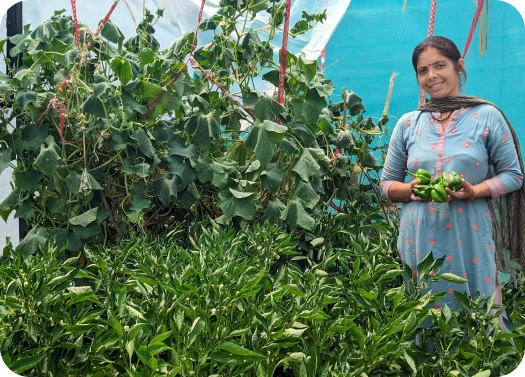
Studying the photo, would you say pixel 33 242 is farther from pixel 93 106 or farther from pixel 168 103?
pixel 168 103

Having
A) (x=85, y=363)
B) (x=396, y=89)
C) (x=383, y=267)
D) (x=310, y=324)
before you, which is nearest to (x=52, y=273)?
(x=85, y=363)

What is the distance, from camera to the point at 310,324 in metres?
1.52

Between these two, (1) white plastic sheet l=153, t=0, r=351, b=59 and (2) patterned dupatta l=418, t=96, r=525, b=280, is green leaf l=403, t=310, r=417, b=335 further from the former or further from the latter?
(1) white plastic sheet l=153, t=0, r=351, b=59

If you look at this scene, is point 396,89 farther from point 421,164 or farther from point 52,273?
point 52,273

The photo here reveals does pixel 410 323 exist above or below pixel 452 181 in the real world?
below

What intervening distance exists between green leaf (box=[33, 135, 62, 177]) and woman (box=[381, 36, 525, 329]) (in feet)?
4.06

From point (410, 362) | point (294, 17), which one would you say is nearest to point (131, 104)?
point (410, 362)

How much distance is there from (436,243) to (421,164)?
25cm

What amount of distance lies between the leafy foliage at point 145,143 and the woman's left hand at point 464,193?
2.22 ft

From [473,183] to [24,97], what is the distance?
63.5 inches

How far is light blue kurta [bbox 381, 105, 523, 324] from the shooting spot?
77.9 inches

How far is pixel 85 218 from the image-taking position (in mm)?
2469

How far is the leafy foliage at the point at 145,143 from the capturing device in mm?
2449

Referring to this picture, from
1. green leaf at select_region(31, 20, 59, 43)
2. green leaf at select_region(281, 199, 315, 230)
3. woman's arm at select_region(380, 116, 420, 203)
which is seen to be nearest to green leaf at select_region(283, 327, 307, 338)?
woman's arm at select_region(380, 116, 420, 203)
